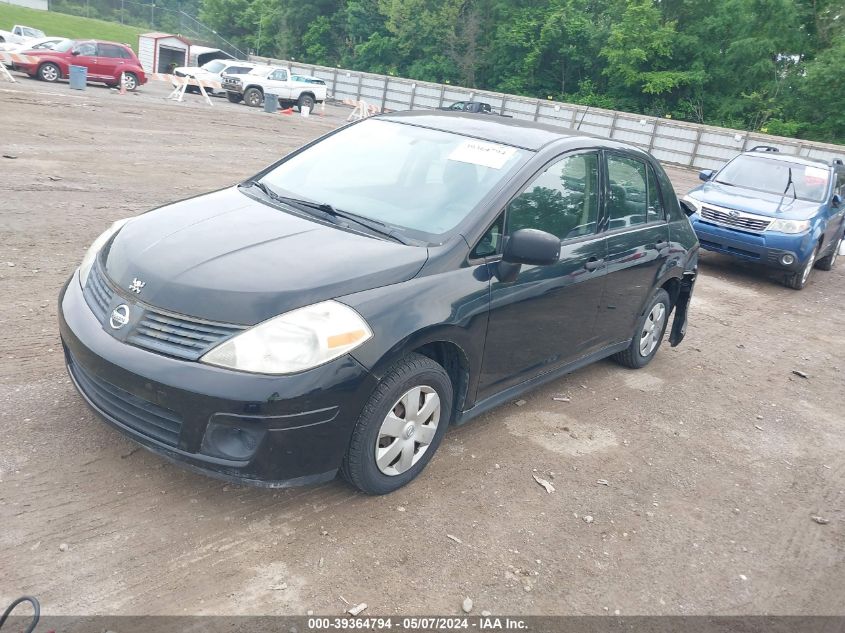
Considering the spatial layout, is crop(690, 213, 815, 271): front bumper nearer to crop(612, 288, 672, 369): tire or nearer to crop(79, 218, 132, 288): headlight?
crop(612, 288, 672, 369): tire

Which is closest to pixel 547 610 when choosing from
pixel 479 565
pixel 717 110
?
pixel 479 565

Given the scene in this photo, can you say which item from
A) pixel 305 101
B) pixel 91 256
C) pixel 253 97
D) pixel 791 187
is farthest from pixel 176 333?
pixel 305 101

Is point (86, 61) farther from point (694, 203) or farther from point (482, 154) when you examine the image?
point (482, 154)

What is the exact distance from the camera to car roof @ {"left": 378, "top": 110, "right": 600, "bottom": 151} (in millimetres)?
4410

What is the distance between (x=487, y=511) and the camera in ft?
12.1

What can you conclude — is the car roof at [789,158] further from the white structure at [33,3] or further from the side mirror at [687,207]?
the white structure at [33,3]

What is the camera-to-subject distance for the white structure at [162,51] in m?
47.4

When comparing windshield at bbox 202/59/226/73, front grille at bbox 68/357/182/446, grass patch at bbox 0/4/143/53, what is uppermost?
grass patch at bbox 0/4/143/53

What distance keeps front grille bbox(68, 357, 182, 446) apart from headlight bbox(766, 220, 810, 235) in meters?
8.90

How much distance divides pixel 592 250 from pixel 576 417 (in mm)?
1166

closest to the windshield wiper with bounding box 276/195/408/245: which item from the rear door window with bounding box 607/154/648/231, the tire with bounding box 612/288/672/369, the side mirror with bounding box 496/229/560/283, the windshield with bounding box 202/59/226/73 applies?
the side mirror with bounding box 496/229/560/283

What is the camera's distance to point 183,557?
302 centimetres

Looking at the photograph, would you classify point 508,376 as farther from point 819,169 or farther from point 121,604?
point 819,169

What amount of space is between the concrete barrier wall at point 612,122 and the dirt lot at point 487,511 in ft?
71.9
